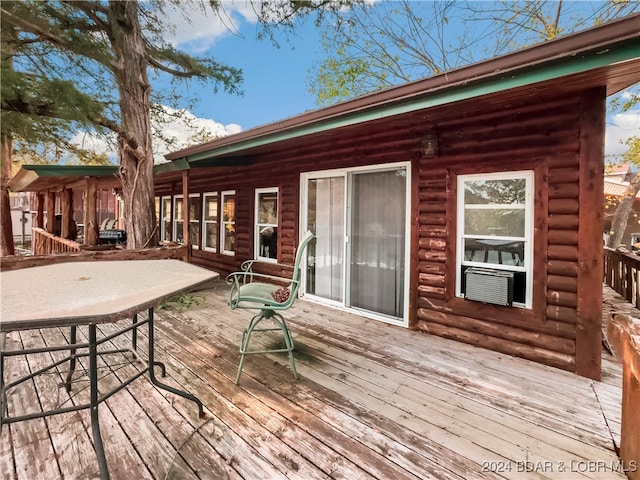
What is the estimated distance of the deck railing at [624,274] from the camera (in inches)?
182

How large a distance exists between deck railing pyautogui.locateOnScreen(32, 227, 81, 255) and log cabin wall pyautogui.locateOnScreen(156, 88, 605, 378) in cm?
577

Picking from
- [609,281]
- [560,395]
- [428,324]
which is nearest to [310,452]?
[560,395]

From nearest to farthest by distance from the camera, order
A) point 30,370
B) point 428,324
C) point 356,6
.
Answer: point 30,370, point 428,324, point 356,6

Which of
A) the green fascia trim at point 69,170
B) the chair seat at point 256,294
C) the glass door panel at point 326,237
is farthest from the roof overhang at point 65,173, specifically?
the chair seat at point 256,294

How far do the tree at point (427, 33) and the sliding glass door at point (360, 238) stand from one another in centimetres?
490

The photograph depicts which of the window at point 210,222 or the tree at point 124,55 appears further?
the window at point 210,222

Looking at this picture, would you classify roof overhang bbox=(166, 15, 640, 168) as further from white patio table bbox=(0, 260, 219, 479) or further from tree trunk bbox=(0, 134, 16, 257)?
tree trunk bbox=(0, 134, 16, 257)

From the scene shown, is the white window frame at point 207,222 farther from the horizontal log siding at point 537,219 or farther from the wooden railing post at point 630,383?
the wooden railing post at point 630,383

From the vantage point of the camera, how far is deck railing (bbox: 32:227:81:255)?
625 cm

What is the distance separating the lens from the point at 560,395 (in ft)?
7.00

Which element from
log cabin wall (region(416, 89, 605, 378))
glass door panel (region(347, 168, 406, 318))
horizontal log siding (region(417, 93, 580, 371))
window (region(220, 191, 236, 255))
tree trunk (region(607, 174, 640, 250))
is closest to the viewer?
log cabin wall (region(416, 89, 605, 378))

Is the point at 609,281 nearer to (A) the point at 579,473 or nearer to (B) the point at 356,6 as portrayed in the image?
(A) the point at 579,473

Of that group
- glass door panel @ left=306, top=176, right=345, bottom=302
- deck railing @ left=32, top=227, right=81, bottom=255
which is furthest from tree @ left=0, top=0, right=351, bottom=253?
glass door panel @ left=306, top=176, right=345, bottom=302

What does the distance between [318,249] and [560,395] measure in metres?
3.00
